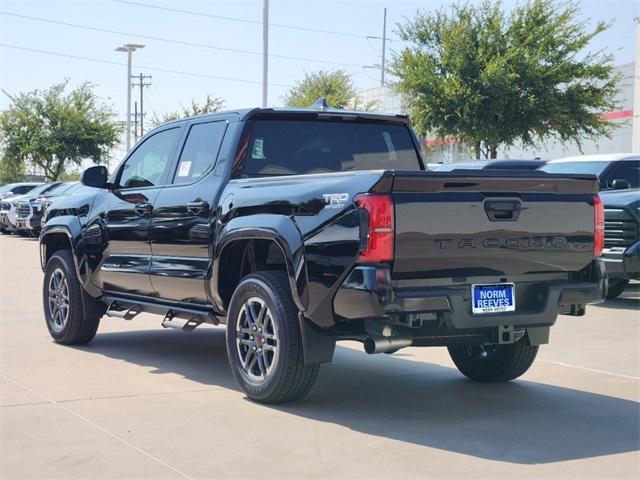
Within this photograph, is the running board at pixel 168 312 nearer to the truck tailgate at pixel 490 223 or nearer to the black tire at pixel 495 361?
the black tire at pixel 495 361

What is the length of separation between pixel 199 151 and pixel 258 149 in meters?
0.61

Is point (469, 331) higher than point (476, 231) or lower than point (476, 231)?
lower

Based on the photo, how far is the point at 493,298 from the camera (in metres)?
6.14

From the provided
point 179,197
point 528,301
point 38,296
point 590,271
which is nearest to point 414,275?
point 528,301

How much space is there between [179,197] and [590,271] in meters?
3.11

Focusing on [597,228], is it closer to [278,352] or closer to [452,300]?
[452,300]

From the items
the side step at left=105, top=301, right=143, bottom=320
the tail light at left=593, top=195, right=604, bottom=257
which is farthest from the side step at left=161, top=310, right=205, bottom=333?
the tail light at left=593, top=195, right=604, bottom=257

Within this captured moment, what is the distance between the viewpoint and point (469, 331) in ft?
20.5

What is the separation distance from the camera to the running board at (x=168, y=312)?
755 centimetres

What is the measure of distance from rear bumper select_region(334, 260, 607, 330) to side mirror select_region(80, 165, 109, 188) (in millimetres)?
3609

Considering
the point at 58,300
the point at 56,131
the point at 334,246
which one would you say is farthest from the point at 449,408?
the point at 56,131

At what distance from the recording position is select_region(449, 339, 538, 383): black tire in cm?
738

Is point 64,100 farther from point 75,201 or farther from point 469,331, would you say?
point 469,331

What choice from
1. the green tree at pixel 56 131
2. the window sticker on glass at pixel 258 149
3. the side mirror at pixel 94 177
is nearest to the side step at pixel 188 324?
the window sticker on glass at pixel 258 149
